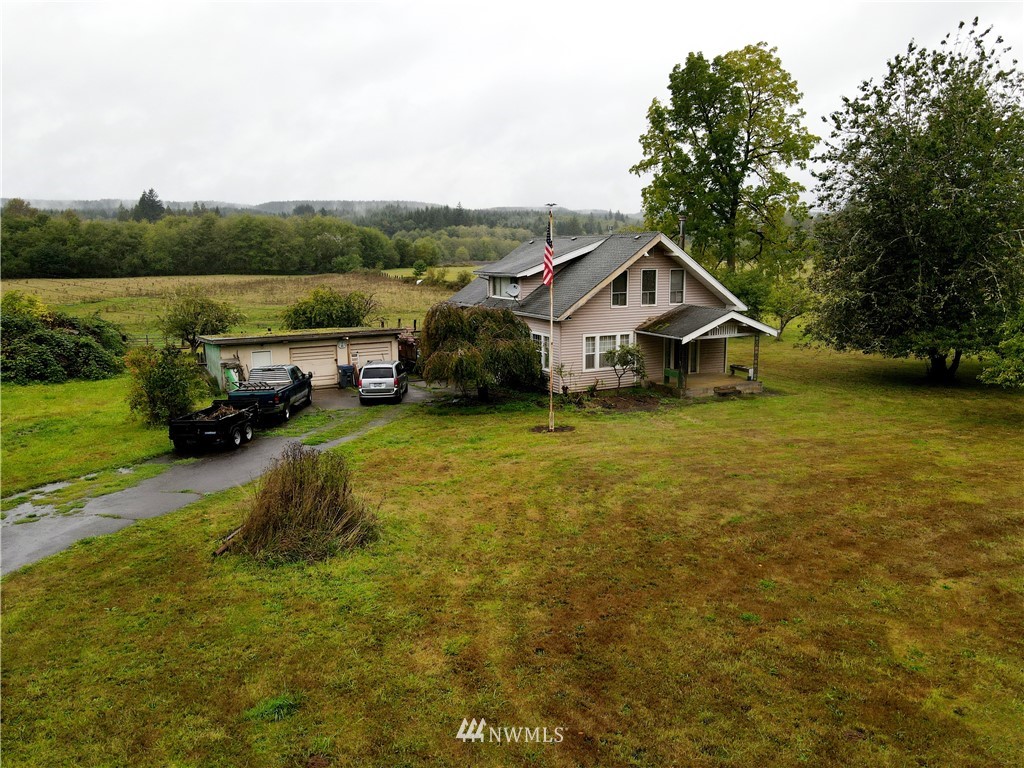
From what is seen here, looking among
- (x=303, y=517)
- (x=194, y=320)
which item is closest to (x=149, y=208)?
(x=194, y=320)

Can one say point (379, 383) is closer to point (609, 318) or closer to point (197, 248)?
point (609, 318)

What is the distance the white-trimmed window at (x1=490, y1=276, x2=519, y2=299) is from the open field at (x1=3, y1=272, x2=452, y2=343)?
15.5 metres

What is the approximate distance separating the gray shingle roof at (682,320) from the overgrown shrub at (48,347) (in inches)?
1083

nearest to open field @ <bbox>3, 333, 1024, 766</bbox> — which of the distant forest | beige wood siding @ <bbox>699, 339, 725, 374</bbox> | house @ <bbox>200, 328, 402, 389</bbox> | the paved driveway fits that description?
the paved driveway

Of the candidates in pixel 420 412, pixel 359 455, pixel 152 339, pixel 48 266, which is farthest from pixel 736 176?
pixel 48 266

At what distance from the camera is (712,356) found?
29.5m

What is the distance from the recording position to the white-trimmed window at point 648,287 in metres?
26.6

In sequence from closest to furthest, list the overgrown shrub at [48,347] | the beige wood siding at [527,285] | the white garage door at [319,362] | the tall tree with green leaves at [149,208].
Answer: the white garage door at [319,362] → the overgrown shrub at [48,347] → the beige wood siding at [527,285] → the tall tree with green leaves at [149,208]

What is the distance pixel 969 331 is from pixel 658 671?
23249mm

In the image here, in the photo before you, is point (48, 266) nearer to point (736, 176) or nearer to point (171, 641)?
point (736, 176)

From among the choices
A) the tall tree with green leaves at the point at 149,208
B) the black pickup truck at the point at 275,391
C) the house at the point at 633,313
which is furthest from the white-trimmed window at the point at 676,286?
the tall tree with green leaves at the point at 149,208

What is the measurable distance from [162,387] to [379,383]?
25.7ft

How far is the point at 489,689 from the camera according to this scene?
664 cm

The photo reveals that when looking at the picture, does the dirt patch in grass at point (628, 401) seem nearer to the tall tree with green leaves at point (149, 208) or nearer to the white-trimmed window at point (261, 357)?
the white-trimmed window at point (261, 357)
